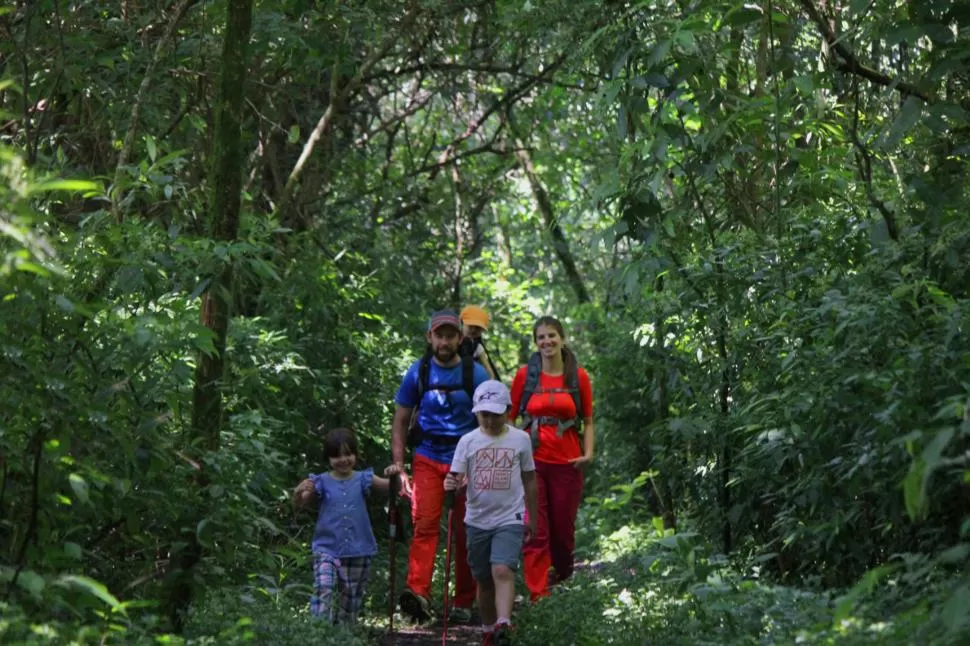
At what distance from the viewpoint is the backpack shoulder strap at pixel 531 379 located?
10484 mm

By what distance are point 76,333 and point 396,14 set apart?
8.72 metres

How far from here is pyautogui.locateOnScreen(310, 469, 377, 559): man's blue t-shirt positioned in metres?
9.06

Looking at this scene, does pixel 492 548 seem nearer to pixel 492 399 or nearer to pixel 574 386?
pixel 492 399

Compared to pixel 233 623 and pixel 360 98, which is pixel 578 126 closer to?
pixel 360 98

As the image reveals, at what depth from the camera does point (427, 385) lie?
32.8 feet

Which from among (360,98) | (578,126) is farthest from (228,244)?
(578,126)

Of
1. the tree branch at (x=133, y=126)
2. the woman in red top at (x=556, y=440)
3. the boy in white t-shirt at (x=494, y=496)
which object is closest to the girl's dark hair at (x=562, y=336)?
the woman in red top at (x=556, y=440)

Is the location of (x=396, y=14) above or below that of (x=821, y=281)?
above

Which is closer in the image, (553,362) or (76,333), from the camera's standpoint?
(76,333)

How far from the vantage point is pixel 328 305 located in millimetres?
13555

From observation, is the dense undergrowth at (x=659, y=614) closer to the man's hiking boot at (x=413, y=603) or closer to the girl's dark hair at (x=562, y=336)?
the man's hiking boot at (x=413, y=603)

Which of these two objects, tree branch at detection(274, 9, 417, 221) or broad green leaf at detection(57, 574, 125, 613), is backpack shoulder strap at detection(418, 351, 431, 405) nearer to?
tree branch at detection(274, 9, 417, 221)

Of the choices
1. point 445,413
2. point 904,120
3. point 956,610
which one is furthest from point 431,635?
point 956,610

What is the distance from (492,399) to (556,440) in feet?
5.29
